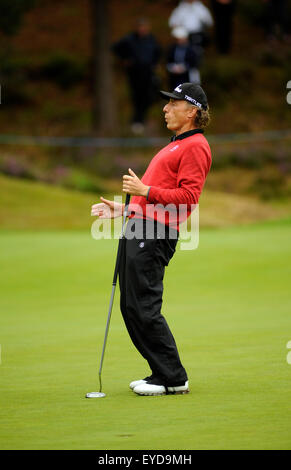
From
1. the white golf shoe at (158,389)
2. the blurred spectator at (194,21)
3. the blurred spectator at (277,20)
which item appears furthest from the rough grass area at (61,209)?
the white golf shoe at (158,389)

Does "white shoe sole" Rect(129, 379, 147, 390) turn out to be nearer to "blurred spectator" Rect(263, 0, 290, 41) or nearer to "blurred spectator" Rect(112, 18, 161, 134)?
"blurred spectator" Rect(112, 18, 161, 134)

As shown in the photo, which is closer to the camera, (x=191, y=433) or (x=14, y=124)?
(x=191, y=433)

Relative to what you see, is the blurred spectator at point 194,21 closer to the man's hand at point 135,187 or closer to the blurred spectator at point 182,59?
the blurred spectator at point 182,59

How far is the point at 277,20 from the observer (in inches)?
1048

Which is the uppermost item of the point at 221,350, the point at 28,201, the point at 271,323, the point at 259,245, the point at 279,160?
the point at 279,160

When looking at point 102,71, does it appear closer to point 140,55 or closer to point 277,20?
point 140,55

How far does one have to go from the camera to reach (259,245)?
48.3ft

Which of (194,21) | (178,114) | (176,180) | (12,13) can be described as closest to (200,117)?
(178,114)

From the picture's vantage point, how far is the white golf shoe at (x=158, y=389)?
5.86 metres

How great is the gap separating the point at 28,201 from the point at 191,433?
14.9 meters

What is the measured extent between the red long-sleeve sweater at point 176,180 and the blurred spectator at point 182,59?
1447cm
